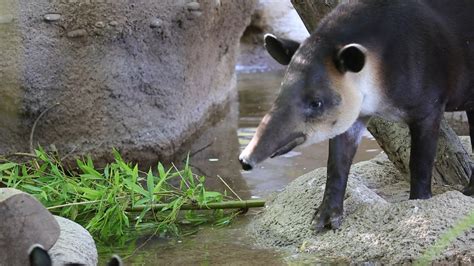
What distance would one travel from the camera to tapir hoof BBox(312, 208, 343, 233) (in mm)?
5137

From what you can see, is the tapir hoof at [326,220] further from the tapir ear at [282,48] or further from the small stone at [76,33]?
the small stone at [76,33]

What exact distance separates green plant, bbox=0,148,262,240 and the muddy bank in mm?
434

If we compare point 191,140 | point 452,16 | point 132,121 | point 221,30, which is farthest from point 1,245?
point 221,30

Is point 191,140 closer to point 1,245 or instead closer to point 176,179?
point 176,179

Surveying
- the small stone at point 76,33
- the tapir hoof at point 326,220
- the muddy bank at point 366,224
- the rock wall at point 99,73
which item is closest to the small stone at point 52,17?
the rock wall at point 99,73

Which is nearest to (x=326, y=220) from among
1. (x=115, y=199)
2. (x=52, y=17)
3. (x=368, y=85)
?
(x=368, y=85)

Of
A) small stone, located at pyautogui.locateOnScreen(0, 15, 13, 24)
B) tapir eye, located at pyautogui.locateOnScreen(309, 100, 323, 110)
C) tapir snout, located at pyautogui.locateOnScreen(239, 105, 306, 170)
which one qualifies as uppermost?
tapir eye, located at pyautogui.locateOnScreen(309, 100, 323, 110)

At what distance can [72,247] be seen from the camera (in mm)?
4734

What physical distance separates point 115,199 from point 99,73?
1.70 metres

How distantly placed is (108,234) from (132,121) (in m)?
1.80

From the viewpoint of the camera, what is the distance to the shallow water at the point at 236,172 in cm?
517

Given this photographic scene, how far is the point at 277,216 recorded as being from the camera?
5.58m

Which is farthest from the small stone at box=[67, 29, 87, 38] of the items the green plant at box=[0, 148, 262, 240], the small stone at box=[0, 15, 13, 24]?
the green plant at box=[0, 148, 262, 240]

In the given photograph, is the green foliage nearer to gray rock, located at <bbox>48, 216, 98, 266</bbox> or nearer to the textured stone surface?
gray rock, located at <bbox>48, 216, 98, 266</bbox>
